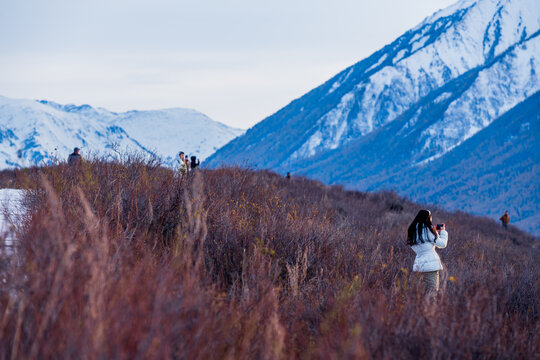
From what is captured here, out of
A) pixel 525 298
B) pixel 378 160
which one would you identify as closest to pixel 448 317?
pixel 525 298

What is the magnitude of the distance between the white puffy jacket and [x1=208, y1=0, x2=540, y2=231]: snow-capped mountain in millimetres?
93512

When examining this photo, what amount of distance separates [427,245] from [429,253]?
0.30 ft

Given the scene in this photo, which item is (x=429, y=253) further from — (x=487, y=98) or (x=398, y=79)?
(x=398, y=79)

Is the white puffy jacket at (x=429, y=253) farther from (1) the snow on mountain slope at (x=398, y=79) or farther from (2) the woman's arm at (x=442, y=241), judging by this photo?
(1) the snow on mountain slope at (x=398, y=79)

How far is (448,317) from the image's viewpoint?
3152 mm

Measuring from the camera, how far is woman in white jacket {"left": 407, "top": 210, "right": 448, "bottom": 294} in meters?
5.34

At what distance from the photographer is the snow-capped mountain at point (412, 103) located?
12388 cm

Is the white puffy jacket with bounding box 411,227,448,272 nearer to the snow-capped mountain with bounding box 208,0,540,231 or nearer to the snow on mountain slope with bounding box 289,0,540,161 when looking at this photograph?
the snow-capped mountain with bounding box 208,0,540,231

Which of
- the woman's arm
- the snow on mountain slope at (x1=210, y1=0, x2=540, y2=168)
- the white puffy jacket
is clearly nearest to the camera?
the white puffy jacket

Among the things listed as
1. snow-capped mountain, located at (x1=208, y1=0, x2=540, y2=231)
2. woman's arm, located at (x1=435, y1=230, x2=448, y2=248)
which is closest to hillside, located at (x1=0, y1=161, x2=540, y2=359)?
woman's arm, located at (x1=435, y1=230, x2=448, y2=248)

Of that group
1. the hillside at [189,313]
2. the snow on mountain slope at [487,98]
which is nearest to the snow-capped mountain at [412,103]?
the snow on mountain slope at [487,98]

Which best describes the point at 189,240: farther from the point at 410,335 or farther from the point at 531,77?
the point at 531,77

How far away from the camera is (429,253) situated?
5.45 metres

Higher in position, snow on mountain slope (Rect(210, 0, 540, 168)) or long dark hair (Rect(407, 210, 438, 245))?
snow on mountain slope (Rect(210, 0, 540, 168))
